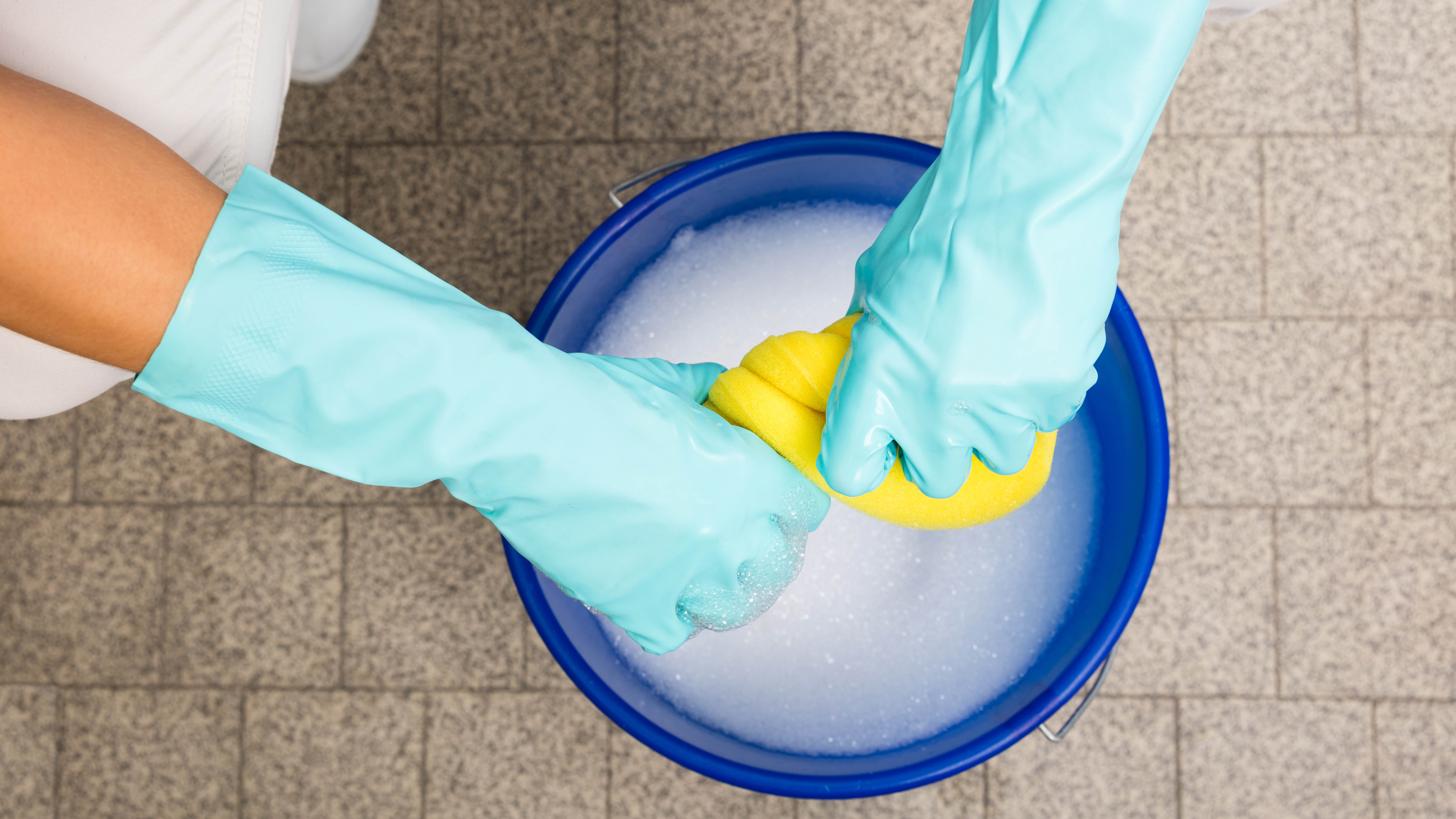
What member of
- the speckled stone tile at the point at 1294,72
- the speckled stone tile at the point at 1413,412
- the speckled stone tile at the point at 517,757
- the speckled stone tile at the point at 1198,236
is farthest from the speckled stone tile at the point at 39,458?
the speckled stone tile at the point at 1413,412

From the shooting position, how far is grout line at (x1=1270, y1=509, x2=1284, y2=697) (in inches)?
44.8

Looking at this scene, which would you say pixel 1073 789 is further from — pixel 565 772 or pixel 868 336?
pixel 868 336

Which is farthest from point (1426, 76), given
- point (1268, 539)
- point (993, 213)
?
point (993, 213)

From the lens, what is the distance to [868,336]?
65 cm

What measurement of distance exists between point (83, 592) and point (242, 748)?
1.07 feet

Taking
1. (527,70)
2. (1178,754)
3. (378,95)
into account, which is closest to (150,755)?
(378,95)

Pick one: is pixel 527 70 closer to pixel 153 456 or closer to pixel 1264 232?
pixel 153 456

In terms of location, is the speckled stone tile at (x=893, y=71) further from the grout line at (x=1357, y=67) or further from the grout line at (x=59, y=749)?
the grout line at (x=59, y=749)

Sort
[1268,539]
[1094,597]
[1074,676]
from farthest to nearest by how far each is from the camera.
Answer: [1268,539] < [1094,597] < [1074,676]

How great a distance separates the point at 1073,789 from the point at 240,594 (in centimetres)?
120

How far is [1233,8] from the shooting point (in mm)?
823

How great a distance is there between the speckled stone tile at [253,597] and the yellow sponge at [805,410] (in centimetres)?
75

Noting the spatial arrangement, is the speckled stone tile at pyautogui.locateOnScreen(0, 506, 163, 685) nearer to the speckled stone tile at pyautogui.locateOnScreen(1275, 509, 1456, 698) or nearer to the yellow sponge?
the yellow sponge

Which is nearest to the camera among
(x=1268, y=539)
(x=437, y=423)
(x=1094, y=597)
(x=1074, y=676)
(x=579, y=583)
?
(x=437, y=423)
